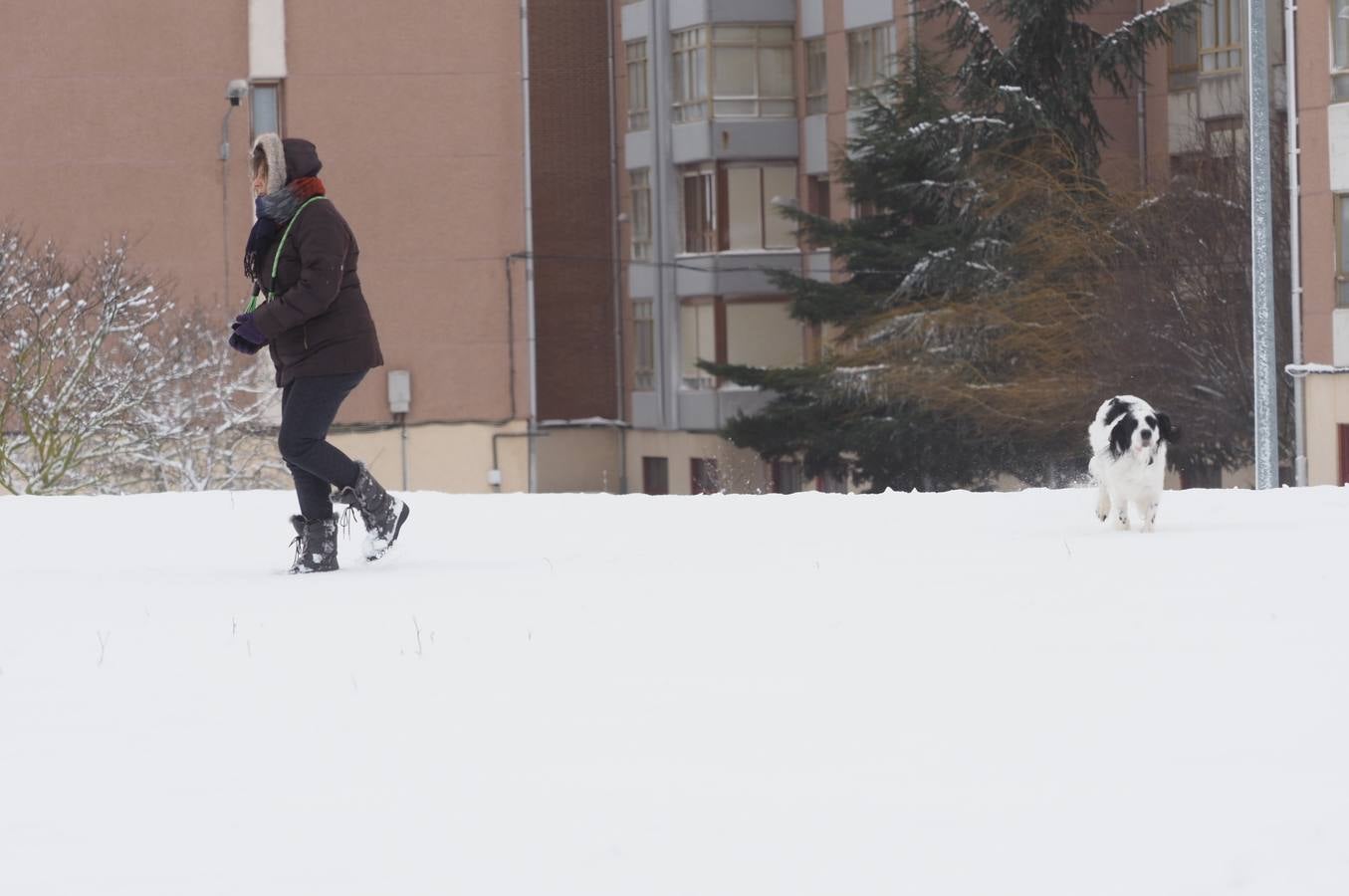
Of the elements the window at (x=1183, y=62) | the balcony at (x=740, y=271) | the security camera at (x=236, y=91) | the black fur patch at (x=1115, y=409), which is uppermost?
the security camera at (x=236, y=91)

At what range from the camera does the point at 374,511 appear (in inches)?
414

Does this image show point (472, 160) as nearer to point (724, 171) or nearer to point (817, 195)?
point (724, 171)

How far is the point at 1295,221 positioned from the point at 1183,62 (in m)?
9.74

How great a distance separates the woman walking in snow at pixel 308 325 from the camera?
991cm

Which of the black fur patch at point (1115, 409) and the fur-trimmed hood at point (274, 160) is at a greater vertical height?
the fur-trimmed hood at point (274, 160)

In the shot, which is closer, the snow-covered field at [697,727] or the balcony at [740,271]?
the snow-covered field at [697,727]

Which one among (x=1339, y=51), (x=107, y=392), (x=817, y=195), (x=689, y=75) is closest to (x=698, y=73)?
(x=689, y=75)

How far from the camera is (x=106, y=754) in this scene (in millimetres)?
6199

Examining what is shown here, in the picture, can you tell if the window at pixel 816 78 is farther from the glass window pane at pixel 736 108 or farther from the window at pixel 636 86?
the window at pixel 636 86

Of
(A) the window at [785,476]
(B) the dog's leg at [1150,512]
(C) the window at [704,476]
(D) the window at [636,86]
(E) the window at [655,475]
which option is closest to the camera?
(B) the dog's leg at [1150,512]

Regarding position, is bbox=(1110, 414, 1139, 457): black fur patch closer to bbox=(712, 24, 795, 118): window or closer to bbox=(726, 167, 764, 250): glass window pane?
bbox=(712, 24, 795, 118): window

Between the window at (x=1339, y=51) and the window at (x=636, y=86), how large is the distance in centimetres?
1886

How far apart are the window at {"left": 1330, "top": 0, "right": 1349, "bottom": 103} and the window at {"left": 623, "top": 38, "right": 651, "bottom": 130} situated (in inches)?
743

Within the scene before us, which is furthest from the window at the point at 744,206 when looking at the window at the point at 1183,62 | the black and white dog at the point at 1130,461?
the black and white dog at the point at 1130,461
